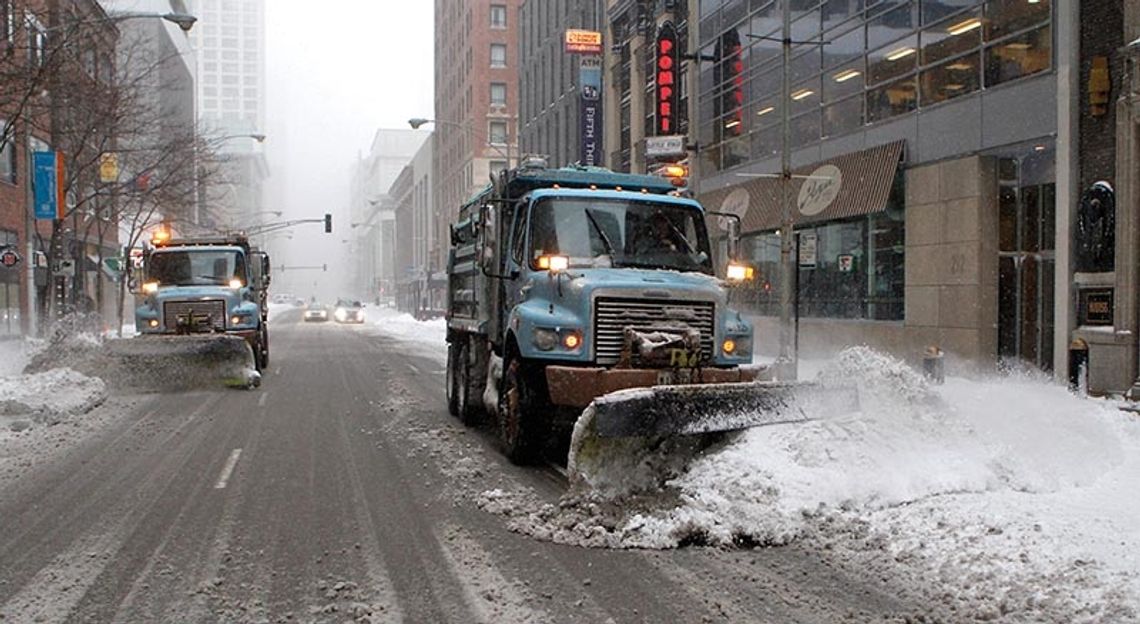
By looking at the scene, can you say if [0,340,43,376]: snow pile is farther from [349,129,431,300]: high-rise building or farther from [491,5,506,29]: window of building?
[349,129,431,300]: high-rise building

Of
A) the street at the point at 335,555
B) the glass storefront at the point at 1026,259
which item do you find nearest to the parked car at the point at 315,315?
the glass storefront at the point at 1026,259

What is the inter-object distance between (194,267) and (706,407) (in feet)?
49.7

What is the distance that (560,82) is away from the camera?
1892 inches

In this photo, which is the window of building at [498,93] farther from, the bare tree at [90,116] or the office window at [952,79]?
the office window at [952,79]

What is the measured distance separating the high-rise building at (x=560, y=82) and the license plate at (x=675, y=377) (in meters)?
31.4

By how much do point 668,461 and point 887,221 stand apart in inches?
618

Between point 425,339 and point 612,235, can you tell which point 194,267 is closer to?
point 612,235

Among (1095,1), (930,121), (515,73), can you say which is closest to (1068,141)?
(1095,1)

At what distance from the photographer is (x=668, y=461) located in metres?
8.02

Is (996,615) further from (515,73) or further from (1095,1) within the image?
(515,73)

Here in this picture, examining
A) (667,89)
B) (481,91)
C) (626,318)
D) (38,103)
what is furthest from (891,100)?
(481,91)

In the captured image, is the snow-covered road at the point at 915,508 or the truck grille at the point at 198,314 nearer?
the snow-covered road at the point at 915,508

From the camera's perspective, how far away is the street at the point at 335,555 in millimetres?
5480

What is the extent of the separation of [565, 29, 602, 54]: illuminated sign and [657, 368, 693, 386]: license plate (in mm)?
31703
